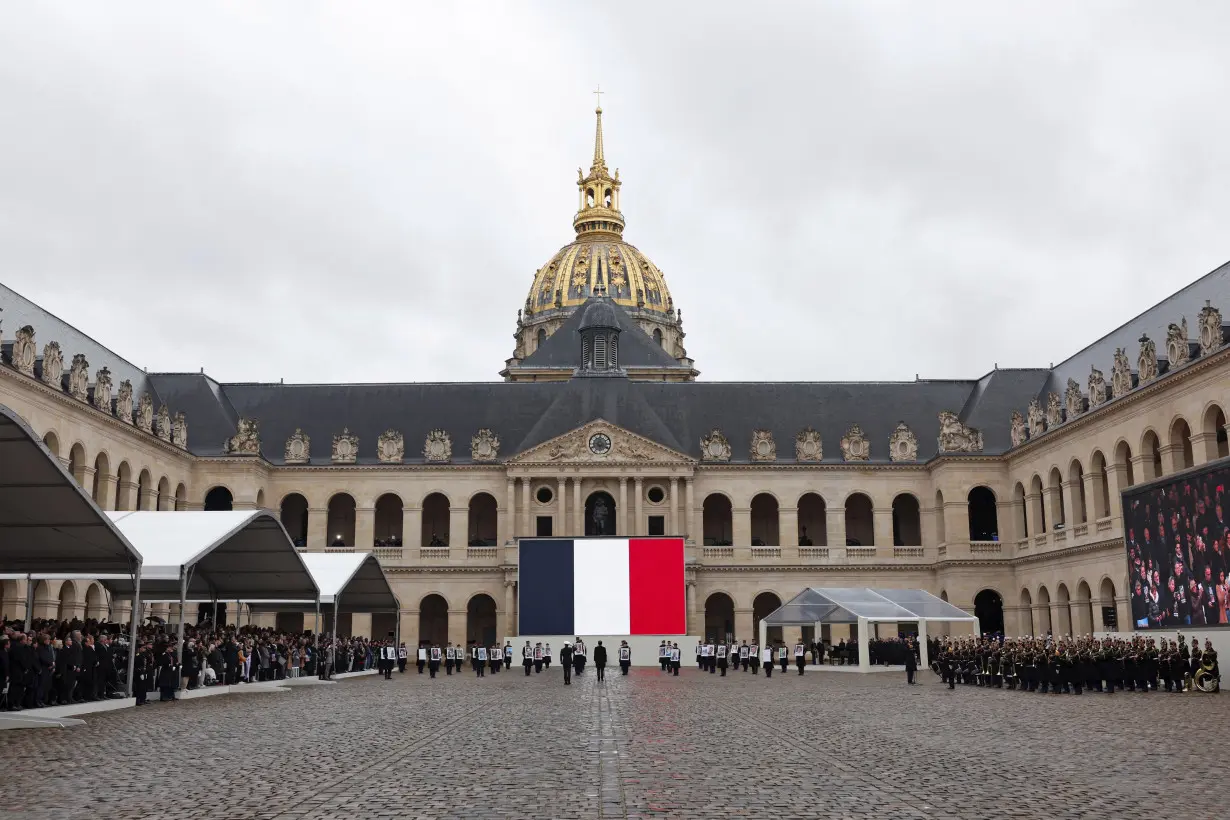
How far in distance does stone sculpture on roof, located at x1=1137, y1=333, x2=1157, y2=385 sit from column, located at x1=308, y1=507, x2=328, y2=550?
1681 inches

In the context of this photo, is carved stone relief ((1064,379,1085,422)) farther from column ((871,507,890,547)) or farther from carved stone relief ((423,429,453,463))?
carved stone relief ((423,429,453,463))

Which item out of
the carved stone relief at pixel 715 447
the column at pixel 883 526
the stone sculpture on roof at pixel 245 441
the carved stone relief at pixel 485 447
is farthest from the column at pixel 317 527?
the column at pixel 883 526

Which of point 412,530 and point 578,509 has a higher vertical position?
point 578,509

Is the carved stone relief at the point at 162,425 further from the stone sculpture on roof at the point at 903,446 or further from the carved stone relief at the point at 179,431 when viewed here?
the stone sculpture on roof at the point at 903,446

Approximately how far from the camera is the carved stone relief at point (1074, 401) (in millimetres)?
53906

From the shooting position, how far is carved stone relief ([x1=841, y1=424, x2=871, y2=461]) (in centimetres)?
6900

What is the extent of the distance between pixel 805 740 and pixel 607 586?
36.6 metres

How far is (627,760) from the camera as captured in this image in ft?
51.5

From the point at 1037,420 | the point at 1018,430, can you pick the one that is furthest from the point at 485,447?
the point at 1037,420

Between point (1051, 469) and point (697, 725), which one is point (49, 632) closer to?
point (697, 725)

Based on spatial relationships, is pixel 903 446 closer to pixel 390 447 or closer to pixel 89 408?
pixel 390 447

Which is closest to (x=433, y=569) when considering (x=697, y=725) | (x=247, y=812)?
(x=697, y=725)

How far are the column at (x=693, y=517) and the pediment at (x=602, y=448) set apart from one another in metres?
1.61

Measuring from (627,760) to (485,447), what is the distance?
53645mm
